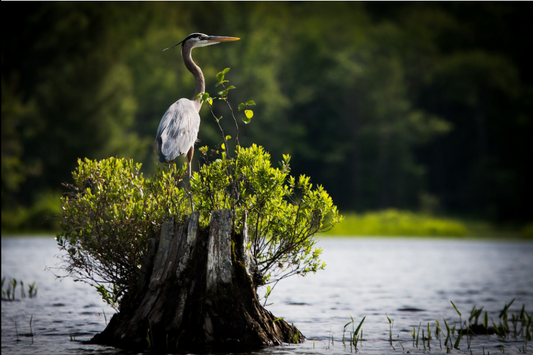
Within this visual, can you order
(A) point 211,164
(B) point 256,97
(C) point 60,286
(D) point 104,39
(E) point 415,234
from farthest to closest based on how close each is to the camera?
(B) point 256,97 → (D) point 104,39 → (E) point 415,234 → (C) point 60,286 → (A) point 211,164

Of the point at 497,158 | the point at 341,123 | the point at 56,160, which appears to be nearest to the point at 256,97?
the point at 341,123

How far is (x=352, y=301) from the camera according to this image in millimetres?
13211

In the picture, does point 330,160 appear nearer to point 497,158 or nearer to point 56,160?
point 497,158

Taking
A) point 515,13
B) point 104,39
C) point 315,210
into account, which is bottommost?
point 315,210

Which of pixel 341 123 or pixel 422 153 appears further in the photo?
pixel 422 153

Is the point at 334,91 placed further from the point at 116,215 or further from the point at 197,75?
the point at 116,215

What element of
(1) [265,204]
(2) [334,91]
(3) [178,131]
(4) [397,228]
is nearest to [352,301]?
(1) [265,204]

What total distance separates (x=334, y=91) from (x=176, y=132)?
1969 inches

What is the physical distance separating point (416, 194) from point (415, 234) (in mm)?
16923

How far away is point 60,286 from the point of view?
14570 millimetres

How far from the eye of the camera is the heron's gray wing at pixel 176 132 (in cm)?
843

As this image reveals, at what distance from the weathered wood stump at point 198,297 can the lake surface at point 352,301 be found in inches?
14.1

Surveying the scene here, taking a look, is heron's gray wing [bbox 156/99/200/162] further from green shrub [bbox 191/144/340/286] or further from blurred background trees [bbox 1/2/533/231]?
blurred background trees [bbox 1/2/533/231]

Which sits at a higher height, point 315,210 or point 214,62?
point 214,62
